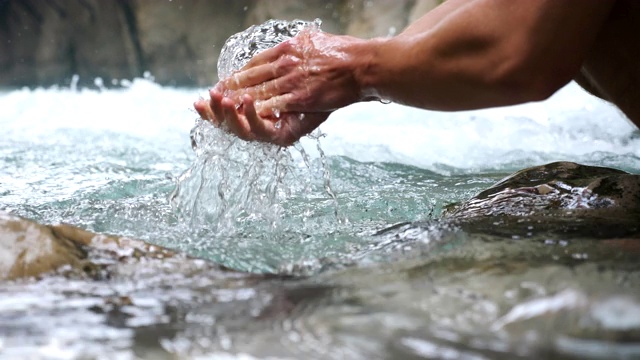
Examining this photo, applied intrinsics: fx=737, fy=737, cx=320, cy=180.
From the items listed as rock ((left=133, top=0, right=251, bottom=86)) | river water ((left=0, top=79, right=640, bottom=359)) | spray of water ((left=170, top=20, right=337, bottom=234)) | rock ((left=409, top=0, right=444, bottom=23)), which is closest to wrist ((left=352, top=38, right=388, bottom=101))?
spray of water ((left=170, top=20, right=337, bottom=234))

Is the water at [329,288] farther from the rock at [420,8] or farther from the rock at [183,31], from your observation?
the rock at [183,31]

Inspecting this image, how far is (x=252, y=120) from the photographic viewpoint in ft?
7.84

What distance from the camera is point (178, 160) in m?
4.98

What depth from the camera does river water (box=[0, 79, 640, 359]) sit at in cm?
123

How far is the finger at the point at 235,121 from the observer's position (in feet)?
7.60

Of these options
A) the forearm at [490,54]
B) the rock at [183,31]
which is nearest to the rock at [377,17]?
the rock at [183,31]

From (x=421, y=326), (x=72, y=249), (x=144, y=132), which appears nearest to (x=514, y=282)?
(x=421, y=326)

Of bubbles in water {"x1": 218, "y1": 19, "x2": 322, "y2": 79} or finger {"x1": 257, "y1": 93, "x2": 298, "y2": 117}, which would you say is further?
bubbles in water {"x1": 218, "y1": 19, "x2": 322, "y2": 79}

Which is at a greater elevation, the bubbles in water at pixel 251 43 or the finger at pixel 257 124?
the bubbles in water at pixel 251 43

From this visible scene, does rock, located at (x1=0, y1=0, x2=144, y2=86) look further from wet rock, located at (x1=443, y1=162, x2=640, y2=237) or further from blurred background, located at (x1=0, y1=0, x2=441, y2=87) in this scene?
wet rock, located at (x1=443, y1=162, x2=640, y2=237)

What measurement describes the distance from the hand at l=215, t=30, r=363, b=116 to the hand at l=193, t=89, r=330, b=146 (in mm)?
48

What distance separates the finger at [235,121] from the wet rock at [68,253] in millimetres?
609

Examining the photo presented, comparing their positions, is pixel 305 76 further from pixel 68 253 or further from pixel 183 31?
pixel 183 31

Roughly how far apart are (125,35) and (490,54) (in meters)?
11.5
